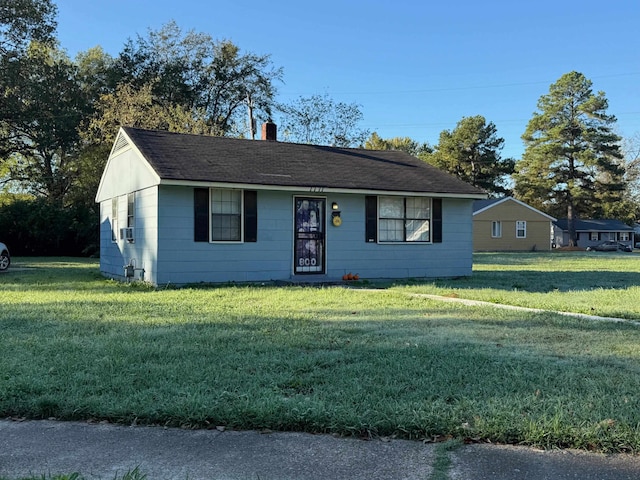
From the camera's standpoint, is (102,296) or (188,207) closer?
(102,296)

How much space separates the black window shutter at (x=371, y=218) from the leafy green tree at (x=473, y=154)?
39.8 metres

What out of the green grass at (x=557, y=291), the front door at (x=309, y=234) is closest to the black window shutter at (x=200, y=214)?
the front door at (x=309, y=234)

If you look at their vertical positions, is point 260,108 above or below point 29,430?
above

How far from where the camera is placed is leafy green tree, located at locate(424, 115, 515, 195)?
2048 inches

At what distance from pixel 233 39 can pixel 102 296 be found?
2986 centimetres

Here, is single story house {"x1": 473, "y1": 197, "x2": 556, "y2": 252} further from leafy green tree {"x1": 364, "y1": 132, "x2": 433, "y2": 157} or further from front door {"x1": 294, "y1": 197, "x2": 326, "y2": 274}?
front door {"x1": 294, "y1": 197, "x2": 326, "y2": 274}

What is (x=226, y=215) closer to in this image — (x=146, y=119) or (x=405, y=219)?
(x=405, y=219)

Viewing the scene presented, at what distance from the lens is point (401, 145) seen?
193 feet

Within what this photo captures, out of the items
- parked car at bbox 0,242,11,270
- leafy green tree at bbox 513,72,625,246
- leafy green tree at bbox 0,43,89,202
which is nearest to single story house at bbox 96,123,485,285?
parked car at bbox 0,242,11,270

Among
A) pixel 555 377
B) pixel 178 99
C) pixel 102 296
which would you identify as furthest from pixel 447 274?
pixel 178 99

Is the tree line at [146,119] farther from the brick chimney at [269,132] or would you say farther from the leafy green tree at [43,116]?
the brick chimney at [269,132]

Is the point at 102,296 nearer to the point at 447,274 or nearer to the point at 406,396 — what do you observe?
the point at 406,396

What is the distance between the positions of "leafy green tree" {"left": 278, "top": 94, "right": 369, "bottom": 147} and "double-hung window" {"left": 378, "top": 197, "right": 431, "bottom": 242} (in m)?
23.4

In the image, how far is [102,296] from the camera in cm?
994
